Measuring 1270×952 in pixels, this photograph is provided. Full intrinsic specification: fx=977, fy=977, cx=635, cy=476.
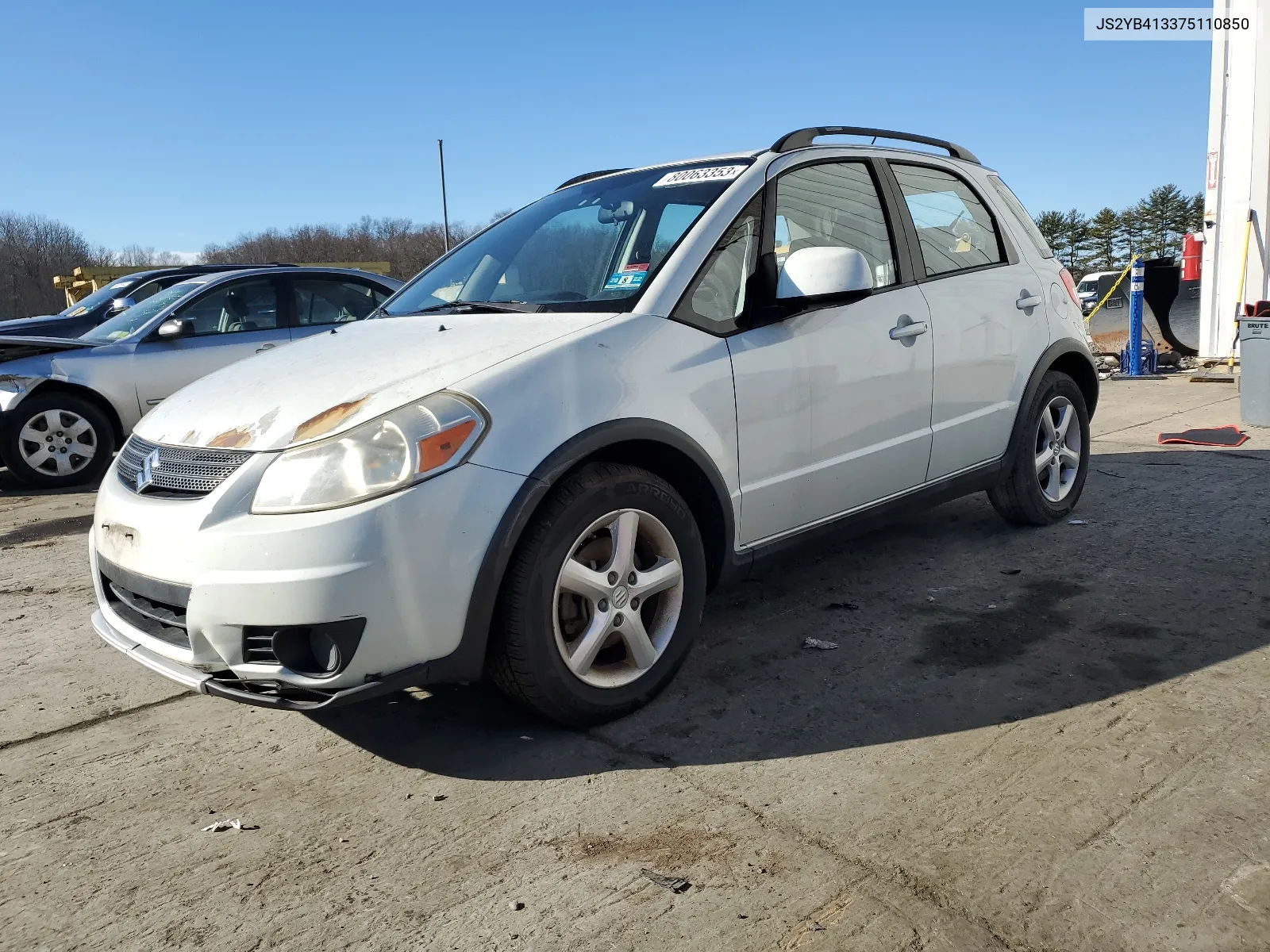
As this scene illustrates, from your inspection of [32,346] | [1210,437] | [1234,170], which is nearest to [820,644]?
[1210,437]

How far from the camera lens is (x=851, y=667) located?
324 centimetres

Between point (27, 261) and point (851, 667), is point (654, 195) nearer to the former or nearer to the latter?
point (851, 667)

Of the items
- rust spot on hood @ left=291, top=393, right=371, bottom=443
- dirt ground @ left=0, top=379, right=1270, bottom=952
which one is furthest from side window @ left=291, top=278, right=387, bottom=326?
rust spot on hood @ left=291, top=393, right=371, bottom=443

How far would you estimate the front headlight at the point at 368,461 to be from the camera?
2391mm

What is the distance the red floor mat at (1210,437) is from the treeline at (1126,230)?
8376cm

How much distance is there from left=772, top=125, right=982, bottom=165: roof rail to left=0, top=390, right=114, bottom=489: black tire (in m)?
6.08

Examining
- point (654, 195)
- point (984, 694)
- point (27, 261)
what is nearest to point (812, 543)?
point (984, 694)

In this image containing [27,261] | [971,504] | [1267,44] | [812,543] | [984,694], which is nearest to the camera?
[984,694]

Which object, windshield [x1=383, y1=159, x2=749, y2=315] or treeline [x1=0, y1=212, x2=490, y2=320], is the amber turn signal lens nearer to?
windshield [x1=383, y1=159, x2=749, y2=315]

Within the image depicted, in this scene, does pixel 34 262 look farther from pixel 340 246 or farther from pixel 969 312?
pixel 969 312

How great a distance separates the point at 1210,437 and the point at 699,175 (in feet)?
17.2

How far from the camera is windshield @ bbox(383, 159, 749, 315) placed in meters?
3.24

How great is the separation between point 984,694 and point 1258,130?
1136 centimetres

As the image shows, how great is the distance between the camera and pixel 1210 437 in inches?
275
